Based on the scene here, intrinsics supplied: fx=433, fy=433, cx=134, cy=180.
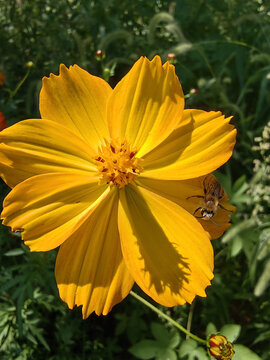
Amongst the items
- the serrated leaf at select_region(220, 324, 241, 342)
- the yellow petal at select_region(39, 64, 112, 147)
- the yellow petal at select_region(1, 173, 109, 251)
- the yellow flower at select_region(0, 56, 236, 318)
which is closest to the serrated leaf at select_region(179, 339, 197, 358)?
the serrated leaf at select_region(220, 324, 241, 342)

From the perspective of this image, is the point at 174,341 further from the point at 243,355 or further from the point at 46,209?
the point at 46,209

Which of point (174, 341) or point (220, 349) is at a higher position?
point (220, 349)

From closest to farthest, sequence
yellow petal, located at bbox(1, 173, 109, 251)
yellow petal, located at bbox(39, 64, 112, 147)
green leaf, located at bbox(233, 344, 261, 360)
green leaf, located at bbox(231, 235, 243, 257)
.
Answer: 1. yellow petal, located at bbox(1, 173, 109, 251)
2. yellow petal, located at bbox(39, 64, 112, 147)
3. green leaf, located at bbox(233, 344, 261, 360)
4. green leaf, located at bbox(231, 235, 243, 257)

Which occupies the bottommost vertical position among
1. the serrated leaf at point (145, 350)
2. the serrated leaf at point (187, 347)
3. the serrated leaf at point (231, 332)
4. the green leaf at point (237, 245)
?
the serrated leaf at point (145, 350)

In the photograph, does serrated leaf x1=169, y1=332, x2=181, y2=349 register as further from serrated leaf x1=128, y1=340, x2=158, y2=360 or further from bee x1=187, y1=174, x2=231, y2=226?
bee x1=187, y1=174, x2=231, y2=226

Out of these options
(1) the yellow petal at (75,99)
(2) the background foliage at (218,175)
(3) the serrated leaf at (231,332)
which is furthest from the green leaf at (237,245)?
(1) the yellow petal at (75,99)

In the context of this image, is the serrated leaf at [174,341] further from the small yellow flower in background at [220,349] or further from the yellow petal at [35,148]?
the yellow petal at [35,148]

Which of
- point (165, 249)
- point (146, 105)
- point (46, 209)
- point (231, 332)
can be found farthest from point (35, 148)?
point (231, 332)
